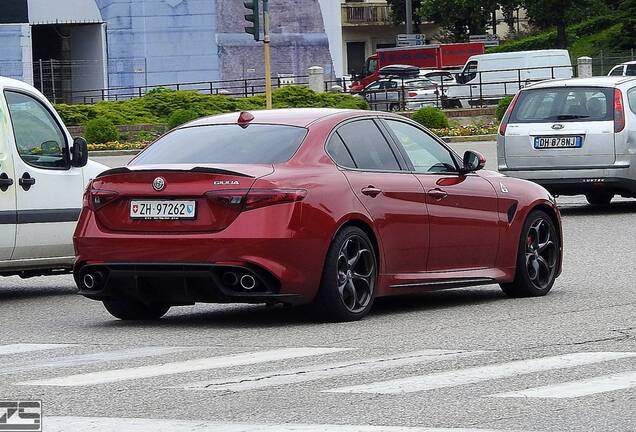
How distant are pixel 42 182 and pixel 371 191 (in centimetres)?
357

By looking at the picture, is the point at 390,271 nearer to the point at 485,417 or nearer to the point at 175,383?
the point at 175,383

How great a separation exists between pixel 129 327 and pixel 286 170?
1.52 meters

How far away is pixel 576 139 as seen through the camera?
20.1 meters

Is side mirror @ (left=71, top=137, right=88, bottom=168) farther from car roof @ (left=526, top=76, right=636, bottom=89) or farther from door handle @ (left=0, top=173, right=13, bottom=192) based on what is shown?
car roof @ (left=526, top=76, right=636, bottom=89)

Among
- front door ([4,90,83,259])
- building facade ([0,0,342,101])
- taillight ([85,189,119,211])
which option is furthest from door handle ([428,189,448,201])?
building facade ([0,0,342,101])

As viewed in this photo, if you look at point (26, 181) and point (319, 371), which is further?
point (26, 181)

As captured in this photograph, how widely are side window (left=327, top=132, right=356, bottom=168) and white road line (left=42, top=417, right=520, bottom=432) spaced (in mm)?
4192

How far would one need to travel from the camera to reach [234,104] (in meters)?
51.6

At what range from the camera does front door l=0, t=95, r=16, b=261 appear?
12.7m

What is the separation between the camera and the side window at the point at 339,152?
10773 millimetres

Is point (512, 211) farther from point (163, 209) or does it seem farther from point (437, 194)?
point (163, 209)

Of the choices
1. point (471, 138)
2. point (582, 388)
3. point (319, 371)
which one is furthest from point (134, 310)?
point (471, 138)

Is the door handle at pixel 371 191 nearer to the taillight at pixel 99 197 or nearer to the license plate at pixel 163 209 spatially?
the license plate at pixel 163 209

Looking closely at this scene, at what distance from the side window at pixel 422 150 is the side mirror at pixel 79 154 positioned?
3081 millimetres
